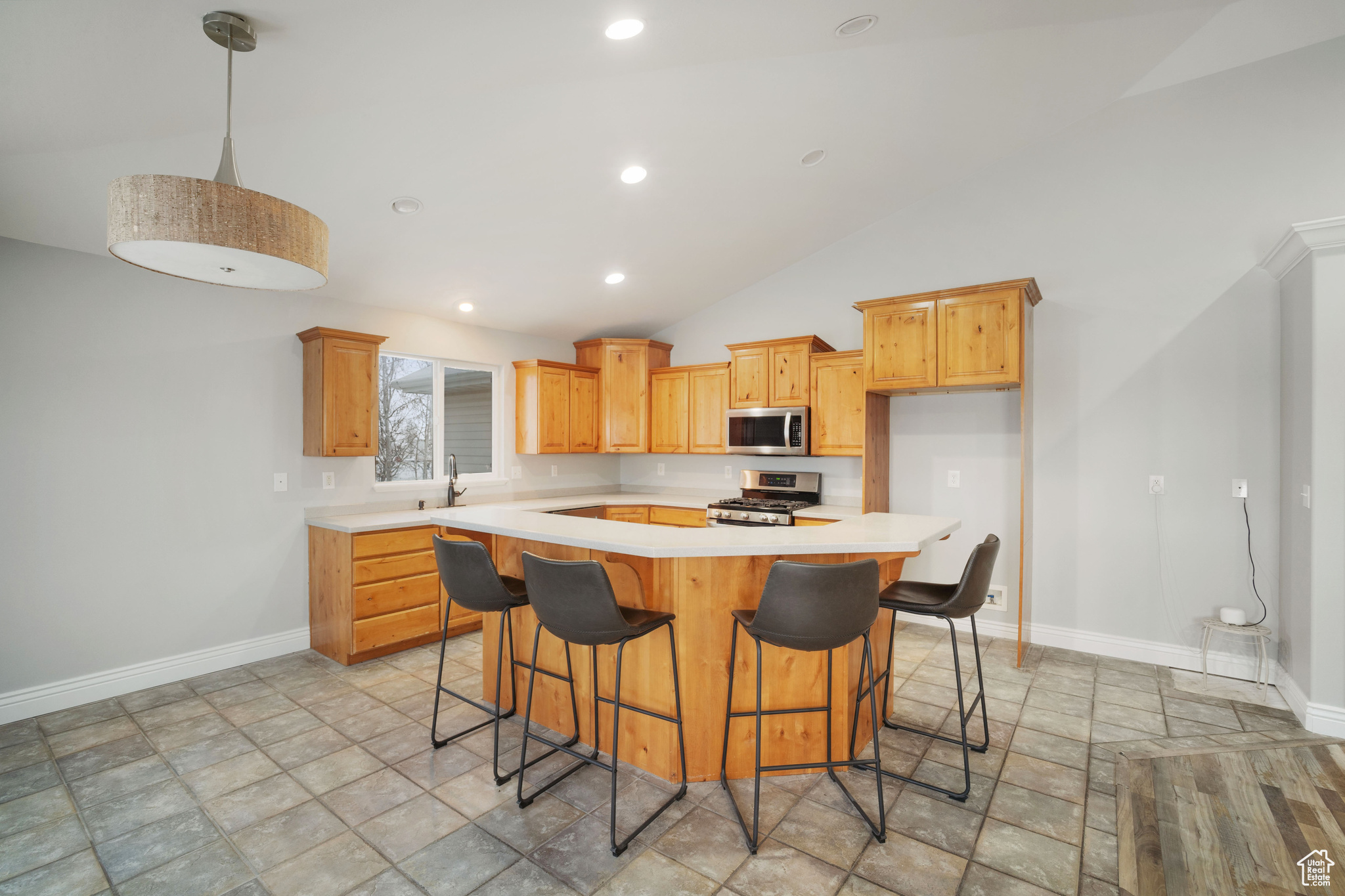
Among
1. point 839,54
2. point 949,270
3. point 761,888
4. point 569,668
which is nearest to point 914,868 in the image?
point 761,888

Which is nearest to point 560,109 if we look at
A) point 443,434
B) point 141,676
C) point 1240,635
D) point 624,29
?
point 624,29

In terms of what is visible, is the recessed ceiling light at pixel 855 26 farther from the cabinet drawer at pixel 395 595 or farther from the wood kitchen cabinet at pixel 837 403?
the cabinet drawer at pixel 395 595

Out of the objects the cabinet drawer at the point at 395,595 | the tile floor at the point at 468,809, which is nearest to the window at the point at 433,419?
the cabinet drawer at the point at 395,595

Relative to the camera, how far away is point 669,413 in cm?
565

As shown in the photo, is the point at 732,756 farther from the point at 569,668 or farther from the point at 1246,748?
the point at 1246,748

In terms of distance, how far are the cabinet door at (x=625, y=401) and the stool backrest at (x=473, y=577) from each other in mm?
3217

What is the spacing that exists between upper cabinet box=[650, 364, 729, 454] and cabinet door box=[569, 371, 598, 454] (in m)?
0.55

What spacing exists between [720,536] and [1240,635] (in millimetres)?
3424

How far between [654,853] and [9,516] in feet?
11.5

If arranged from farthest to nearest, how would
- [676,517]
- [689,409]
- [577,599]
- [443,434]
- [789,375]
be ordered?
[689,409]
[676,517]
[443,434]
[789,375]
[577,599]

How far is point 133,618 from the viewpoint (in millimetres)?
3391

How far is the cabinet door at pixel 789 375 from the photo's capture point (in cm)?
479

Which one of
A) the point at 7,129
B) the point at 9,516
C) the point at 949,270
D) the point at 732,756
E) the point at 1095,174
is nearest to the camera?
the point at 7,129

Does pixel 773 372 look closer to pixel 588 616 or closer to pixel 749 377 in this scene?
pixel 749 377
